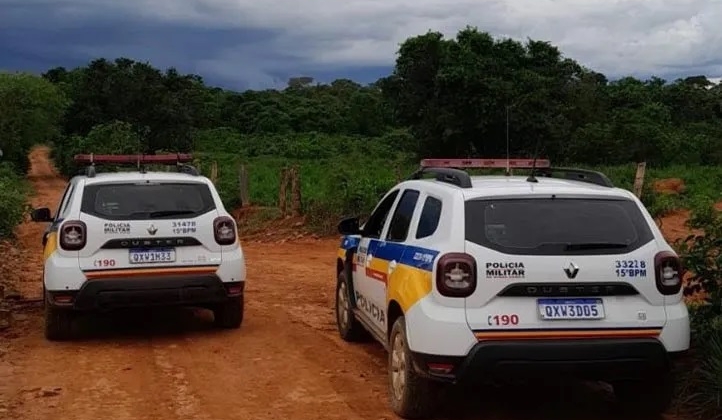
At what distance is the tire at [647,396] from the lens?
568cm

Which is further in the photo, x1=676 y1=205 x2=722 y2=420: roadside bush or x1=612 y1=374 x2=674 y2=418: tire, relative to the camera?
x1=676 y1=205 x2=722 y2=420: roadside bush

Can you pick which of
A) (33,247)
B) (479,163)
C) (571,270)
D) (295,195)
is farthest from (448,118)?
(571,270)

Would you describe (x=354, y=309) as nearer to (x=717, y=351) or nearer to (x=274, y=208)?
(x=717, y=351)

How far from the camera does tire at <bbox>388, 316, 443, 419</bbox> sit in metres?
5.61

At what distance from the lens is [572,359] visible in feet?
16.9

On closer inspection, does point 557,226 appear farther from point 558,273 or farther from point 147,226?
point 147,226

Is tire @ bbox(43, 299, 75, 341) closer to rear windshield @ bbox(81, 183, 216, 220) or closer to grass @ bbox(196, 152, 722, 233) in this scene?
rear windshield @ bbox(81, 183, 216, 220)

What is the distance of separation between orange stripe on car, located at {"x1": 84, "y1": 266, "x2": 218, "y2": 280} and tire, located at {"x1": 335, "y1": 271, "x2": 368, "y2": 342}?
1270 millimetres

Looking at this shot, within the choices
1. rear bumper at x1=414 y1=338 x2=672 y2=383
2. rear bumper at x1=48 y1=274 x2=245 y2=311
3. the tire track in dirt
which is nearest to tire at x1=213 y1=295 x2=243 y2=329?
rear bumper at x1=48 y1=274 x2=245 y2=311

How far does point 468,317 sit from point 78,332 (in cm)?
522

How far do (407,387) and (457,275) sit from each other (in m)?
0.91

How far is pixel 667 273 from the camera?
5355 mm

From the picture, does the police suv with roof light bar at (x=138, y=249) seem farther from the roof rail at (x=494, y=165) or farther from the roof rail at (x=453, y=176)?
the roof rail at (x=453, y=176)

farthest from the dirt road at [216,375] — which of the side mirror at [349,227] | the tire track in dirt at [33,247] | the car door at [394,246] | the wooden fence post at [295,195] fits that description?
the wooden fence post at [295,195]
